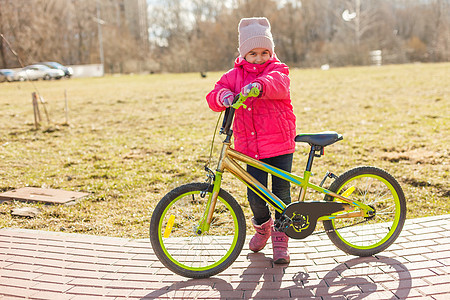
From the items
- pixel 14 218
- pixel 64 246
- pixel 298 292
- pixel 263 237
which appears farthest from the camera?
pixel 14 218

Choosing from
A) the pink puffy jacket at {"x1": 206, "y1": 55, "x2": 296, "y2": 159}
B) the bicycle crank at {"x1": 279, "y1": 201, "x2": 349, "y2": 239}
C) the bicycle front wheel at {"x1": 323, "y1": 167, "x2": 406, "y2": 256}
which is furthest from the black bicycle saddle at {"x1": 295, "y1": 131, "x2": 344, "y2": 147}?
the bicycle crank at {"x1": 279, "y1": 201, "x2": 349, "y2": 239}

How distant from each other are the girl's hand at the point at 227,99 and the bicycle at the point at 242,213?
34mm

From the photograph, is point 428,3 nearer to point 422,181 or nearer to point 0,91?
point 0,91

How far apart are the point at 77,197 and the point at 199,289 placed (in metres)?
3.04

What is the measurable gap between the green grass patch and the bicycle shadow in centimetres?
119

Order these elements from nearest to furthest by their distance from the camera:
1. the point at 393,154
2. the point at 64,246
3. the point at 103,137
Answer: the point at 64,246 → the point at 393,154 → the point at 103,137

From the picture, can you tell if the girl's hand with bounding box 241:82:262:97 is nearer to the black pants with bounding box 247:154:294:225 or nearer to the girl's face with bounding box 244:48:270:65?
the girl's face with bounding box 244:48:270:65

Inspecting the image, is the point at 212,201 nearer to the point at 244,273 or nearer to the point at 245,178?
the point at 245,178

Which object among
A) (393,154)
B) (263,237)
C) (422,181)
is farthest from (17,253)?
(393,154)

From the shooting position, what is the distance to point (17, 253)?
409 cm

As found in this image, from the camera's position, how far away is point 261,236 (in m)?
3.94

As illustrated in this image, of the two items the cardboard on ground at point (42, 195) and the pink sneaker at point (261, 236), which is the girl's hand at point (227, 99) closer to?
the pink sneaker at point (261, 236)

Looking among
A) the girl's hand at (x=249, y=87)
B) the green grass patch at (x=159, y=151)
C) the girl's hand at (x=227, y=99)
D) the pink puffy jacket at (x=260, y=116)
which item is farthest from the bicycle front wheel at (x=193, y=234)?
the green grass patch at (x=159, y=151)

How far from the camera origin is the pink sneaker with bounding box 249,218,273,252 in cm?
392
